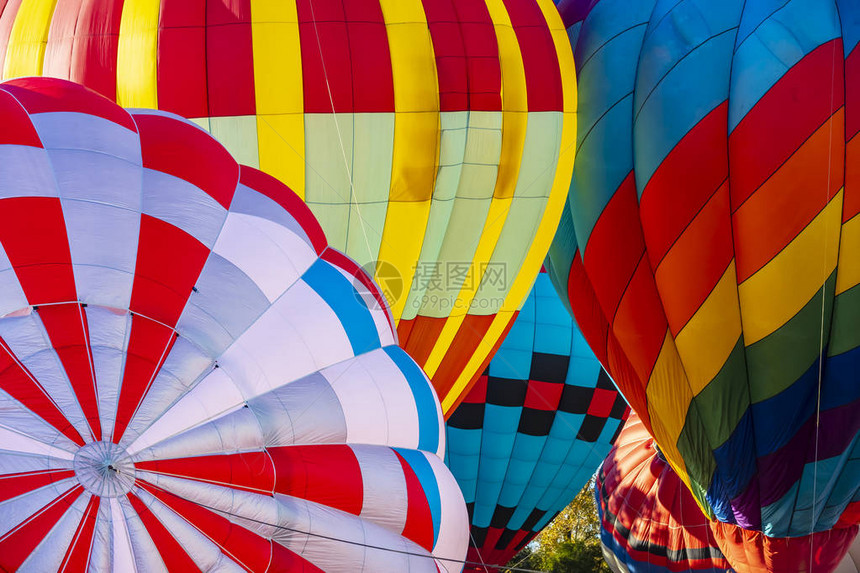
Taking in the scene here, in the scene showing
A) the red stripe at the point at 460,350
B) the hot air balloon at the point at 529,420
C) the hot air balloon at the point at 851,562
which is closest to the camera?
the red stripe at the point at 460,350

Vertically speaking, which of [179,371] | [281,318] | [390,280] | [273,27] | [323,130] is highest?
[273,27]

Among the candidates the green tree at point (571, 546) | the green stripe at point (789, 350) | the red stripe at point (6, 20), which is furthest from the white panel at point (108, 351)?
the green tree at point (571, 546)

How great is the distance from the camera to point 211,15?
427 cm

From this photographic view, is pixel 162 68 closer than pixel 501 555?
Yes

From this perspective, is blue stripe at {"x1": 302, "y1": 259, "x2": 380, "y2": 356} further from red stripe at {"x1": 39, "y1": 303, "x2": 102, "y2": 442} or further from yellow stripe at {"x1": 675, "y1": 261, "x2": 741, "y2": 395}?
yellow stripe at {"x1": 675, "y1": 261, "x2": 741, "y2": 395}

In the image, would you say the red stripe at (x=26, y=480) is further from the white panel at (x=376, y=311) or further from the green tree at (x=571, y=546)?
the green tree at (x=571, y=546)

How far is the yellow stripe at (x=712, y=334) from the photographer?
487cm

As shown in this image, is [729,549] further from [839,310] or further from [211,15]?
[211,15]

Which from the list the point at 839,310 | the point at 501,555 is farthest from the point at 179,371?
the point at 501,555

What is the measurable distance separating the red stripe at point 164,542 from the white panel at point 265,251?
76 cm

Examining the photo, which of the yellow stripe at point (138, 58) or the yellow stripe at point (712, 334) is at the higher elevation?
the yellow stripe at point (138, 58)

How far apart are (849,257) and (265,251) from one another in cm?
271

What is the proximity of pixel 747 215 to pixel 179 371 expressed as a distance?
2.78 metres

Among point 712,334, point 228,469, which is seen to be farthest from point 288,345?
point 712,334
